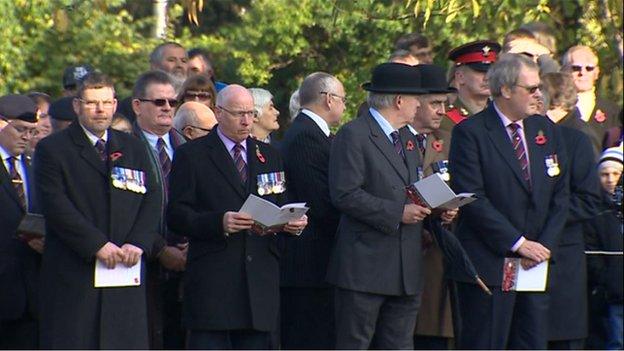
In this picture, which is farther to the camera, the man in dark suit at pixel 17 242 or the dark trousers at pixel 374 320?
the man in dark suit at pixel 17 242

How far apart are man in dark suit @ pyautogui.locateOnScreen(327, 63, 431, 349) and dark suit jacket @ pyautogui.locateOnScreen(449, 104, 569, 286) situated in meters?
0.32

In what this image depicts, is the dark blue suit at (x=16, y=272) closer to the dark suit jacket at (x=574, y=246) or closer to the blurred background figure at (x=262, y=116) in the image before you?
the blurred background figure at (x=262, y=116)

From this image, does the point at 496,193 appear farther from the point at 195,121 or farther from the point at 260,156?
the point at 195,121

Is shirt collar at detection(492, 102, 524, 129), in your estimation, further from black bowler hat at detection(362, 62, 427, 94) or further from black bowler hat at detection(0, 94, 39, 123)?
black bowler hat at detection(0, 94, 39, 123)

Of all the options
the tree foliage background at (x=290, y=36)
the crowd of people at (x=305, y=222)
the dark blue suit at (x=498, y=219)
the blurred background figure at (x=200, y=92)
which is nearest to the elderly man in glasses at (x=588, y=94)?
the tree foliage background at (x=290, y=36)

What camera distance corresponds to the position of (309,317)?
12047mm

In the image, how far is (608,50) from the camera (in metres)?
16.5

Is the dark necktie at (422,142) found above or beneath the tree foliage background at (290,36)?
beneath

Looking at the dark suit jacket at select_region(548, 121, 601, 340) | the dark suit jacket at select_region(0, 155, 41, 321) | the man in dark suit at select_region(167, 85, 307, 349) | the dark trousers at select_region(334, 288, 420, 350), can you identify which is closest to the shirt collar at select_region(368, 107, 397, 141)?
the man in dark suit at select_region(167, 85, 307, 349)

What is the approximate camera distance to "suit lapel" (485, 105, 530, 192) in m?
11.1

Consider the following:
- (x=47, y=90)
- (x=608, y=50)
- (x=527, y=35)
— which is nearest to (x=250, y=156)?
(x=527, y=35)

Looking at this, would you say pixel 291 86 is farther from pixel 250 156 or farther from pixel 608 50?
pixel 250 156

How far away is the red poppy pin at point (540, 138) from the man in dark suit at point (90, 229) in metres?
2.44

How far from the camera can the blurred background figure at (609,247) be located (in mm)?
12242
